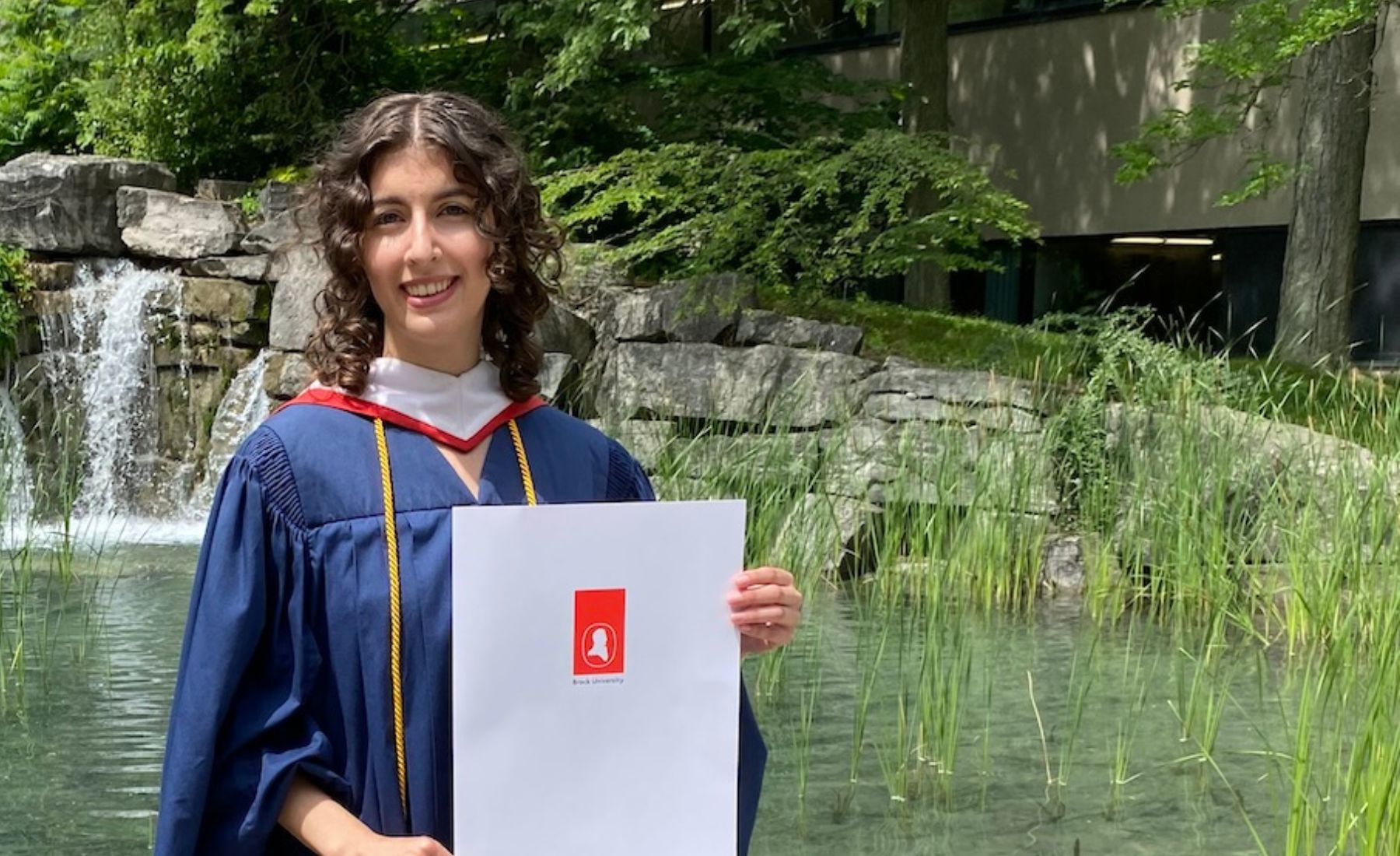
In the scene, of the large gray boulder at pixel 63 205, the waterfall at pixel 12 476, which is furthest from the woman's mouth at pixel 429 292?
the large gray boulder at pixel 63 205

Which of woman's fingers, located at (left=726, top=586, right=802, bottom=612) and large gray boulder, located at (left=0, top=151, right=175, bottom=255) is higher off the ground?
large gray boulder, located at (left=0, top=151, right=175, bottom=255)

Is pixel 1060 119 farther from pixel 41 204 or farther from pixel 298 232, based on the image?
pixel 298 232

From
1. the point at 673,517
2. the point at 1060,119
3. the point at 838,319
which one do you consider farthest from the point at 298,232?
the point at 1060,119

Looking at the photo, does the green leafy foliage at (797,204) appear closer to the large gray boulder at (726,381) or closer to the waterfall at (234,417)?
the large gray boulder at (726,381)

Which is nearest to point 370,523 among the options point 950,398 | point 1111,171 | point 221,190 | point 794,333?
point 950,398

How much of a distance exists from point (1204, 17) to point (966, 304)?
3.63 metres

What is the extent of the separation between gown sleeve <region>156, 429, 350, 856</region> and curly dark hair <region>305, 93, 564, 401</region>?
15cm

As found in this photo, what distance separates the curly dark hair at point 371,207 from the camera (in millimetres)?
1586

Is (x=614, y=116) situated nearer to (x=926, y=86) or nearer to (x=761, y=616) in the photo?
(x=926, y=86)

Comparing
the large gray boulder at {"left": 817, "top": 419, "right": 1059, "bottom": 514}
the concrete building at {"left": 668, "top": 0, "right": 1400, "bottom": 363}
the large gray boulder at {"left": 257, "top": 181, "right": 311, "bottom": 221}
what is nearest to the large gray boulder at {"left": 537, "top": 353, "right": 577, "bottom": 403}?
the large gray boulder at {"left": 817, "top": 419, "right": 1059, "bottom": 514}

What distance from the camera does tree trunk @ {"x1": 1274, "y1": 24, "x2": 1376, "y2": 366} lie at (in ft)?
33.7

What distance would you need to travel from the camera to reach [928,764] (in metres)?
4.57

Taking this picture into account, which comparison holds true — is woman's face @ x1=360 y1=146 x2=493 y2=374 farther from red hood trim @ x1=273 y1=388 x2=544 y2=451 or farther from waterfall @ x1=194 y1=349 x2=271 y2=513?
waterfall @ x1=194 y1=349 x2=271 y2=513

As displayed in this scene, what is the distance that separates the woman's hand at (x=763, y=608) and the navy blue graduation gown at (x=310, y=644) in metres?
0.26
